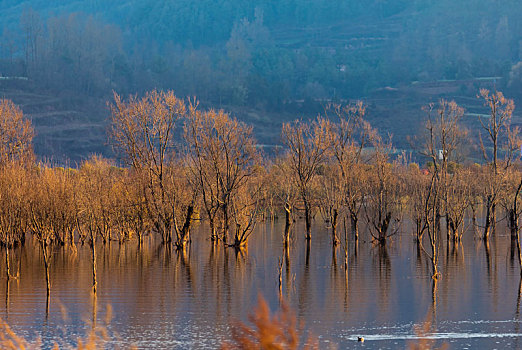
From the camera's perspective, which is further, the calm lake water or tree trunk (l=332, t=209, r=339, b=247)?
tree trunk (l=332, t=209, r=339, b=247)

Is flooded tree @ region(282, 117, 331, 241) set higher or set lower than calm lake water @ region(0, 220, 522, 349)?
higher

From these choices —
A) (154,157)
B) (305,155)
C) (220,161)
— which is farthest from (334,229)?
(154,157)

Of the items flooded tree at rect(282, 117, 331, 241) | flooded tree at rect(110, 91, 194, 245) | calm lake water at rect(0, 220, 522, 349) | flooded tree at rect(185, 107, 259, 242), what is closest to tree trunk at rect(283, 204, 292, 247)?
calm lake water at rect(0, 220, 522, 349)

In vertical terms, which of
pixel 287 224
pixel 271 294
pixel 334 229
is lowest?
pixel 271 294

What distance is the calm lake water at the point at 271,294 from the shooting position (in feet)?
80.5

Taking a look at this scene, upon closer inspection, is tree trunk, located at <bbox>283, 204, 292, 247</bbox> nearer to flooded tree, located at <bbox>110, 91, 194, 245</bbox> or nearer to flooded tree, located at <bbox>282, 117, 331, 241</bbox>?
flooded tree, located at <bbox>282, 117, 331, 241</bbox>

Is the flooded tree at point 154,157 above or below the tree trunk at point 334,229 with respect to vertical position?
above

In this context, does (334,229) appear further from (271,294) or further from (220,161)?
(271,294)

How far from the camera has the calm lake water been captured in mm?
24547

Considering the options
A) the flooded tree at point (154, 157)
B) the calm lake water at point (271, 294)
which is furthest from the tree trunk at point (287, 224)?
the flooded tree at point (154, 157)

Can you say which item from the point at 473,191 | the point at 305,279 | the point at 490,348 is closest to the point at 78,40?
the point at 473,191

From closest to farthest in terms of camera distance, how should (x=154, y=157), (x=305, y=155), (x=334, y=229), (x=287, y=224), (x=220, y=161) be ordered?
(x=287, y=224) → (x=334, y=229) → (x=220, y=161) → (x=154, y=157) → (x=305, y=155)

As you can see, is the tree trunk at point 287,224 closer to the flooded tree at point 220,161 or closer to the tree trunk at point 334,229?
the tree trunk at point 334,229

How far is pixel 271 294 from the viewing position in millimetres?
31172
